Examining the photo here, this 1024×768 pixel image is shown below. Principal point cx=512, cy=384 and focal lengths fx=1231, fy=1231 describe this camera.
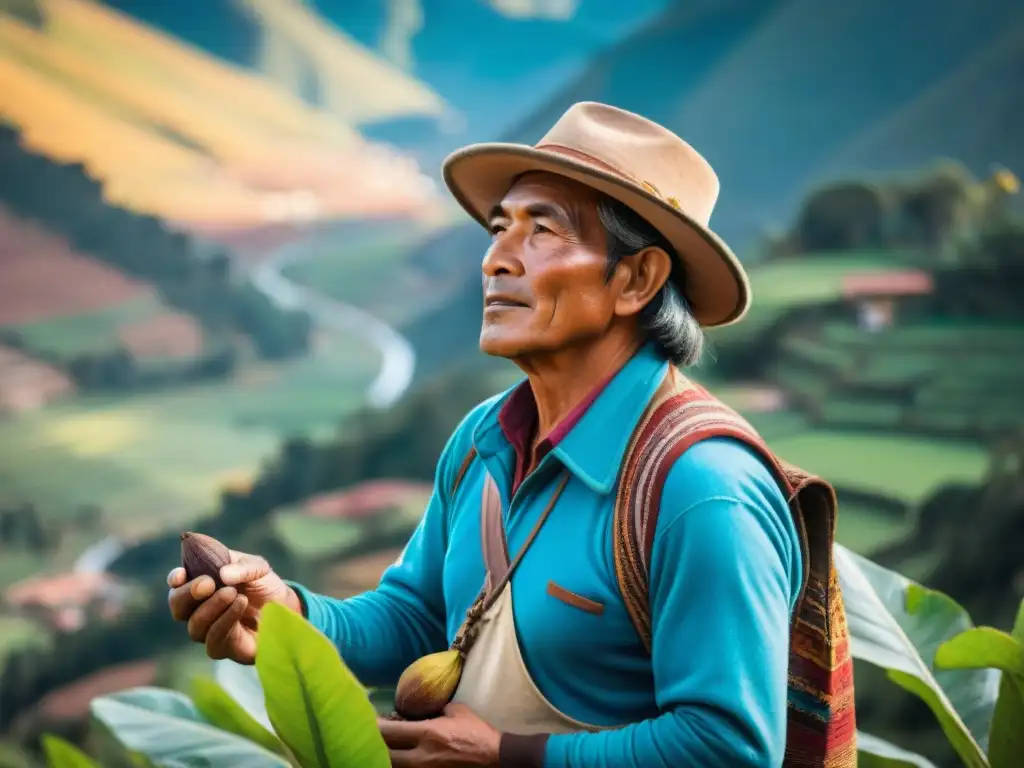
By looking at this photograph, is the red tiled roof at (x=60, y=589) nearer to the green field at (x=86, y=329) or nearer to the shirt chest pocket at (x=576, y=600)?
the green field at (x=86, y=329)

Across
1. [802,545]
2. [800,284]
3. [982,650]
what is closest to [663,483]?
[802,545]

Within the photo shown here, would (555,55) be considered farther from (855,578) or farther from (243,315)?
(855,578)

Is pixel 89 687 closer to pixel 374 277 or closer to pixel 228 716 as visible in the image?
pixel 374 277

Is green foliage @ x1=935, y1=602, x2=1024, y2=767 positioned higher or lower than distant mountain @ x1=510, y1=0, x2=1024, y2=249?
lower

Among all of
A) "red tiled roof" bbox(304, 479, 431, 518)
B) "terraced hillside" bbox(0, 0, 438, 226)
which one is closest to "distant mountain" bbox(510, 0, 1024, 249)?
"terraced hillside" bbox(0, 0, 438, 226)

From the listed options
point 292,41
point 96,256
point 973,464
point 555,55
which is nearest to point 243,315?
point 96,256

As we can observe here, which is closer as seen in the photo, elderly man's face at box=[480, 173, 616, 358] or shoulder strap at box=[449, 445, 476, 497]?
elderly man's face at box=[480, 173, 616, 358]

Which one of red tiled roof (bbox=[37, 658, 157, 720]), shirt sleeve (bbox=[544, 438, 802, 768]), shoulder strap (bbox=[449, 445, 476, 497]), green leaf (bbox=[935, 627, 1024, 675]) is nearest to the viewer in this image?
shirt sleeve (bbox=[544, 438, 802, 768])

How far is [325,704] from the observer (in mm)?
1295

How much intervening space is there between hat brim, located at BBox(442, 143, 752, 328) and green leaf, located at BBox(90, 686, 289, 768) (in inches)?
39.2

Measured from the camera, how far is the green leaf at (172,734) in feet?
6.50

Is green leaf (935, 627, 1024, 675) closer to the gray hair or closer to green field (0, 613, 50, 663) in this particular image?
the gray hair

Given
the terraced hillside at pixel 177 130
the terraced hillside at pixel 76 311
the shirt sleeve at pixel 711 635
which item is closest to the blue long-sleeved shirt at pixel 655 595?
the shirt sleeve at pixel 711 635

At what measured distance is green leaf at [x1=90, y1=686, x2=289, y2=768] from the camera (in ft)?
6.50
